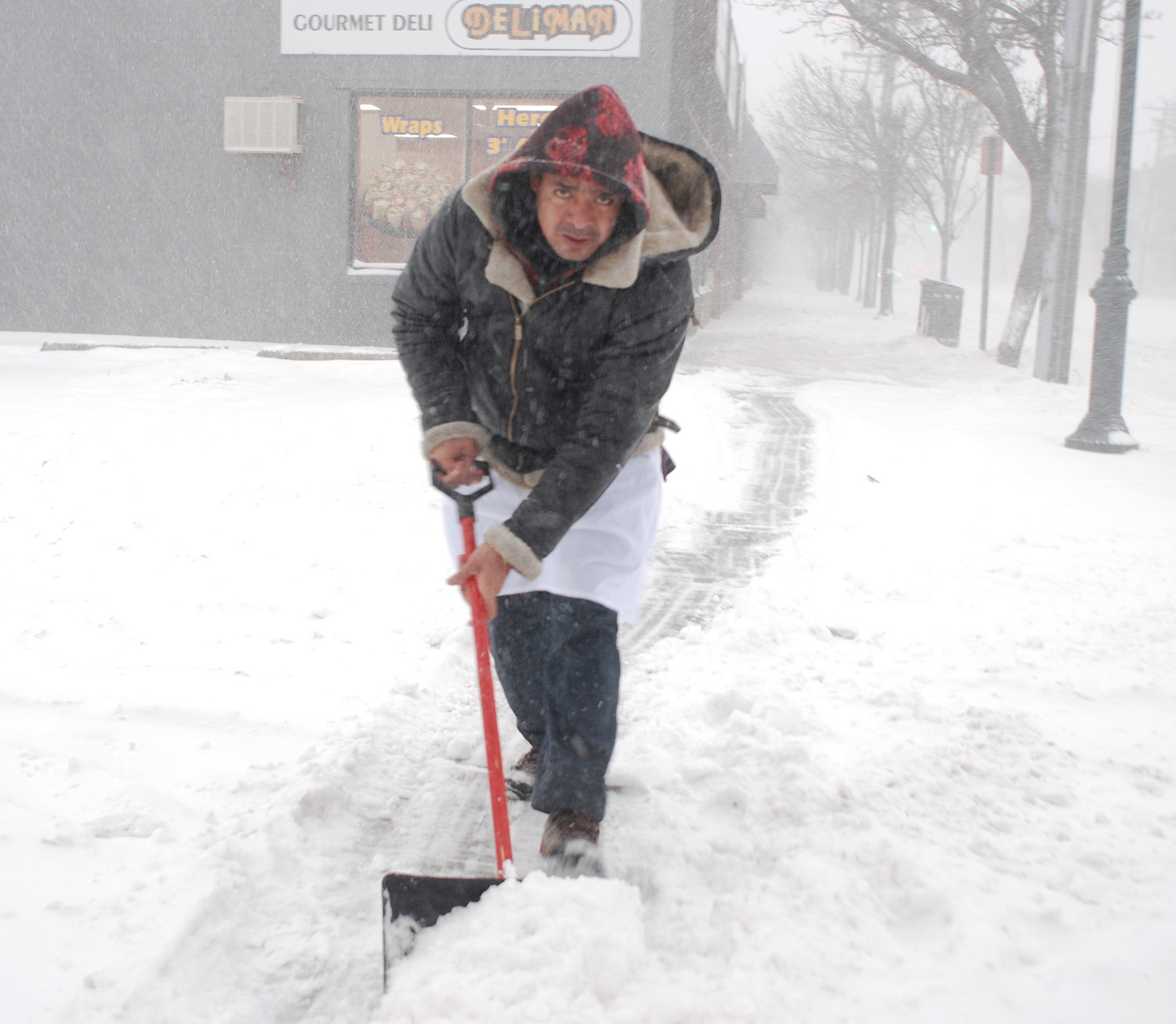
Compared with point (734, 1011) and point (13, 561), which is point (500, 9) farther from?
point (734, 1011)

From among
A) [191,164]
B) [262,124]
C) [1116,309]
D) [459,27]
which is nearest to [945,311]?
[1116,309]

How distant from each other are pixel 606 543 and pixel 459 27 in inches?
415

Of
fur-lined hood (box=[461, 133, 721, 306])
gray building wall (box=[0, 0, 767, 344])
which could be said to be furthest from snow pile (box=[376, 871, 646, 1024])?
gray building wall (box=[0, 0, 767, 344])

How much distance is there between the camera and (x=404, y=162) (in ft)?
38.3

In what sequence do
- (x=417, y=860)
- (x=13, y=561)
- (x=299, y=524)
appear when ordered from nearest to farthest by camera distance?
1. (x=417, y=860)
2. (x=13, y=561)
3. (x=299, y=524)

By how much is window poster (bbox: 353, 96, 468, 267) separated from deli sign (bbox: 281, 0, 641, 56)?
1.93ft

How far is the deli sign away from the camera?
1105cm

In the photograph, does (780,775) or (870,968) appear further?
(780,775)

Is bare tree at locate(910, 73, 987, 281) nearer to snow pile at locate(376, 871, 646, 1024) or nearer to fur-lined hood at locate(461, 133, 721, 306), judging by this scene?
fur-lined hood at locate(461, 133, 721, 306)

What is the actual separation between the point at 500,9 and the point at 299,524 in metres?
8.53

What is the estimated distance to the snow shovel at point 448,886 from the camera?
190cm

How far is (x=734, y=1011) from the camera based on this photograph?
5.98 feet

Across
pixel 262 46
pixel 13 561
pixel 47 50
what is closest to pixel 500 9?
pixel 262 46

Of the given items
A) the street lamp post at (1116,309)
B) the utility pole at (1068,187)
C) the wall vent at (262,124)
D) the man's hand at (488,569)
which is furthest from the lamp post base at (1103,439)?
the wall vent at (262,124)
